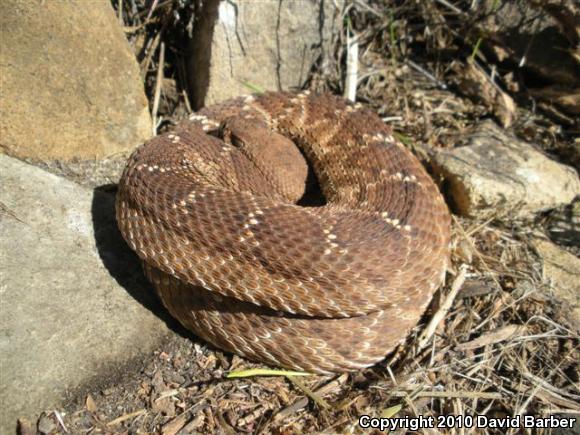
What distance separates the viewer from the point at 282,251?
8.71 ft

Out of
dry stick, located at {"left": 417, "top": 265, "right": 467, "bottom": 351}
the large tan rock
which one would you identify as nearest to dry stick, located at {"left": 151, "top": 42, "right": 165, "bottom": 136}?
the large tan rock

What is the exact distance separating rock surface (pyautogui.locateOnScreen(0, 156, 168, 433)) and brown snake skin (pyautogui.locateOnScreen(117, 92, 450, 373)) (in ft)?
0.85

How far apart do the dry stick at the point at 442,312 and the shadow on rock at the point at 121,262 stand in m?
1.39

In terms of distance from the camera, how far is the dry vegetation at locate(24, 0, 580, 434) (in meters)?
2.75

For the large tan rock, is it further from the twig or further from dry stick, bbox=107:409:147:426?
the twig

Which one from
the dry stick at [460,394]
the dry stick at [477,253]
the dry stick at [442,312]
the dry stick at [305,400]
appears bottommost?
the dry stick at [305,400]

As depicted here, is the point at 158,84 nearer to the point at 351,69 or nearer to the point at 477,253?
the point at 351,69

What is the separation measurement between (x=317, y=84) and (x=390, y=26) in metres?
0.81

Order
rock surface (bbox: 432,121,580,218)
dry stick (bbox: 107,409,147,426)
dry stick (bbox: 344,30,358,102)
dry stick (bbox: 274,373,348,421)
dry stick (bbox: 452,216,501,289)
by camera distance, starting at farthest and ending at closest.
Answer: dry stick (bbox: 344,30,358,102)
rock surface (bbox: 432,121,580,218)
dry stick (bbox: 452,216,501,289)
dry stick (bbox: 274,373,348,421)
dry stick (bbox: 107,409,147,426)

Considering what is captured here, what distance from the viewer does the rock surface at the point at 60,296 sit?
267cm

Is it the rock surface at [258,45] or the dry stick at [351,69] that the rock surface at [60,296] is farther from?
the dry stick at [351,69]

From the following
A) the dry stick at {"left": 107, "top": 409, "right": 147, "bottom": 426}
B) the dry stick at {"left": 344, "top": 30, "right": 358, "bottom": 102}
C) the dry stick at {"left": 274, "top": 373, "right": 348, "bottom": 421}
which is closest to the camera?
the dry stick at {"left": 107, "top": 409, "right": 147, "bottom": 426}

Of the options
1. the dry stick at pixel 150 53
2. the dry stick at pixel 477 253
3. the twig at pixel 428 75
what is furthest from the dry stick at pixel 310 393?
the twig at pixel 428 75

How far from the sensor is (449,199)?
389 centimetres
